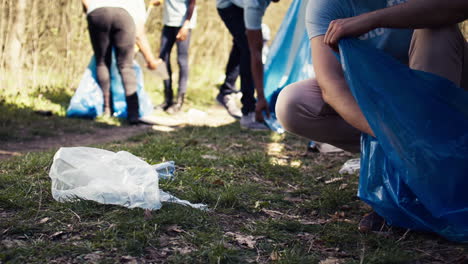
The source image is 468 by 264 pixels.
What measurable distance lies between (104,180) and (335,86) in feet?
3.27

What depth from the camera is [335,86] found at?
7.18 ft

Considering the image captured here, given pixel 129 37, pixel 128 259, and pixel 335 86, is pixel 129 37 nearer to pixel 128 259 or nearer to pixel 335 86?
pixel 335 86

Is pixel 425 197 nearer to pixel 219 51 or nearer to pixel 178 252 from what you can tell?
pixel 178 252

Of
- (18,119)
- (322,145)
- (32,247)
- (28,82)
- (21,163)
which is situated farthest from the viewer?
(28,82)

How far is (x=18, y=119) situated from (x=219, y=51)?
14.9ft

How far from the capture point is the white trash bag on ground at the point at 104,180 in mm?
2193

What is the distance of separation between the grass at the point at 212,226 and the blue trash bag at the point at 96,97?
229 centimetres

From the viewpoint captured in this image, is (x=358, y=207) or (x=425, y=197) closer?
(x=425, y=197)

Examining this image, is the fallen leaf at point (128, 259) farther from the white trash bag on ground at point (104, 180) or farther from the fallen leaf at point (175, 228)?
the white trash bag on ground at point (104, 180)

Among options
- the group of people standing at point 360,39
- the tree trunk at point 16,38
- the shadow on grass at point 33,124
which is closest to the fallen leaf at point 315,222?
the group of people standing at point 360,39

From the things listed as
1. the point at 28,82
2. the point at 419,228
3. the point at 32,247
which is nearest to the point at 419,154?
the point at 419,228

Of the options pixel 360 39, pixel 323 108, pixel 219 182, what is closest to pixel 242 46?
pixel 219 182

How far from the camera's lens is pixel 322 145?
385 centimetres

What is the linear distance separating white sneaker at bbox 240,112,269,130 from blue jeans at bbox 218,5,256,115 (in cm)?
4
